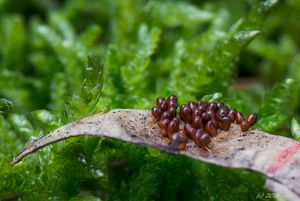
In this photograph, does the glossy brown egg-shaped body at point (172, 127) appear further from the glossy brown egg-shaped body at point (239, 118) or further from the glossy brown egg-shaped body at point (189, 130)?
the glossy brown egg-shaped body at point (239, 118)

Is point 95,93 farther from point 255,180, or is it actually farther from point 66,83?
point 66,83

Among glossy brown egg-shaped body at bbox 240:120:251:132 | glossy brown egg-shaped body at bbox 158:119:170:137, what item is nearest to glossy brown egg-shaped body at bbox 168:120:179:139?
glossy brown egg-shaped body at bbox 158:119:170:137

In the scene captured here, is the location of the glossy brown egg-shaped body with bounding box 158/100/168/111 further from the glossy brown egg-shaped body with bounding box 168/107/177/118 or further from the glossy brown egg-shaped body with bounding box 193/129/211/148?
the glossy brown egg-shaped body with bounding box 193/129/211/148

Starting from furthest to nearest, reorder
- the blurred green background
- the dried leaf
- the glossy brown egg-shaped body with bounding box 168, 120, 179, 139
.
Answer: the blurred green background → the glossy brown egg-shaped body with bounding box 168, 120, 179, 139 → the dried leaf

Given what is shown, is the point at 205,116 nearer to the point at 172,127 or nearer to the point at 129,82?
the point at 172,127

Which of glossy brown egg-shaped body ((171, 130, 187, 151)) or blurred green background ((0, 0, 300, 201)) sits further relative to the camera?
blurred green background ((0, 0, 300, 201))

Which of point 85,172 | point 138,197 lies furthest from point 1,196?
point 138,197

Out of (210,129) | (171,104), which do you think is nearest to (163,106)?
(171,104)
